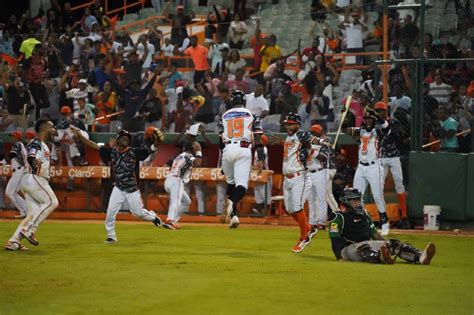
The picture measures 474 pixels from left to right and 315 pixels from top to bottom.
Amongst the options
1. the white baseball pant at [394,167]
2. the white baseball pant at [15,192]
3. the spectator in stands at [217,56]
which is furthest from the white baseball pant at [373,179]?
the white baseball pant at [15,192]

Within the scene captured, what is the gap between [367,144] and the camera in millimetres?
18641

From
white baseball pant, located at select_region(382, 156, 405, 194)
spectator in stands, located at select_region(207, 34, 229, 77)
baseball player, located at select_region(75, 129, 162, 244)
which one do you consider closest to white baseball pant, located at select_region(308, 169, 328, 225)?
white baseball pant, located at select_region(382, 156, 405, 194)

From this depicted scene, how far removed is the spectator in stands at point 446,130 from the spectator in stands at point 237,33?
6.76 m

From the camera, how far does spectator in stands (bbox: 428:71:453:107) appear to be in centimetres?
2055

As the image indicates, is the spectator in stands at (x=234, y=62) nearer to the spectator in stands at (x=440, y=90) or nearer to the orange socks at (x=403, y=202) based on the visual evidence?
the spectator in stands at (x=440, y=90)

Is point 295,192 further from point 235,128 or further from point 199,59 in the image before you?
point 199,59

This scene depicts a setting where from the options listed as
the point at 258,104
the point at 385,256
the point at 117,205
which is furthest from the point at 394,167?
the point at 385,256

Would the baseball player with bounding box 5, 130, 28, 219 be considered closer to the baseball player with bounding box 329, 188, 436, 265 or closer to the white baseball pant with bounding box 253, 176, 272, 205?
the white baseball pant with bounding box 253, 176, 272, 205

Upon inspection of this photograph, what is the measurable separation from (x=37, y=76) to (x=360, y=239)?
14975mm

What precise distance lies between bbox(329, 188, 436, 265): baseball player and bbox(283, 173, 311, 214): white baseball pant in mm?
1524

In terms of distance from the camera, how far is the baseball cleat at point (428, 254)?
13414mm

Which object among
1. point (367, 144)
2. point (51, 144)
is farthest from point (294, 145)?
point (51, 144)

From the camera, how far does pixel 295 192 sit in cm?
1521

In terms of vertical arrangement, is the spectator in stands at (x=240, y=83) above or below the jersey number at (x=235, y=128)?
above
